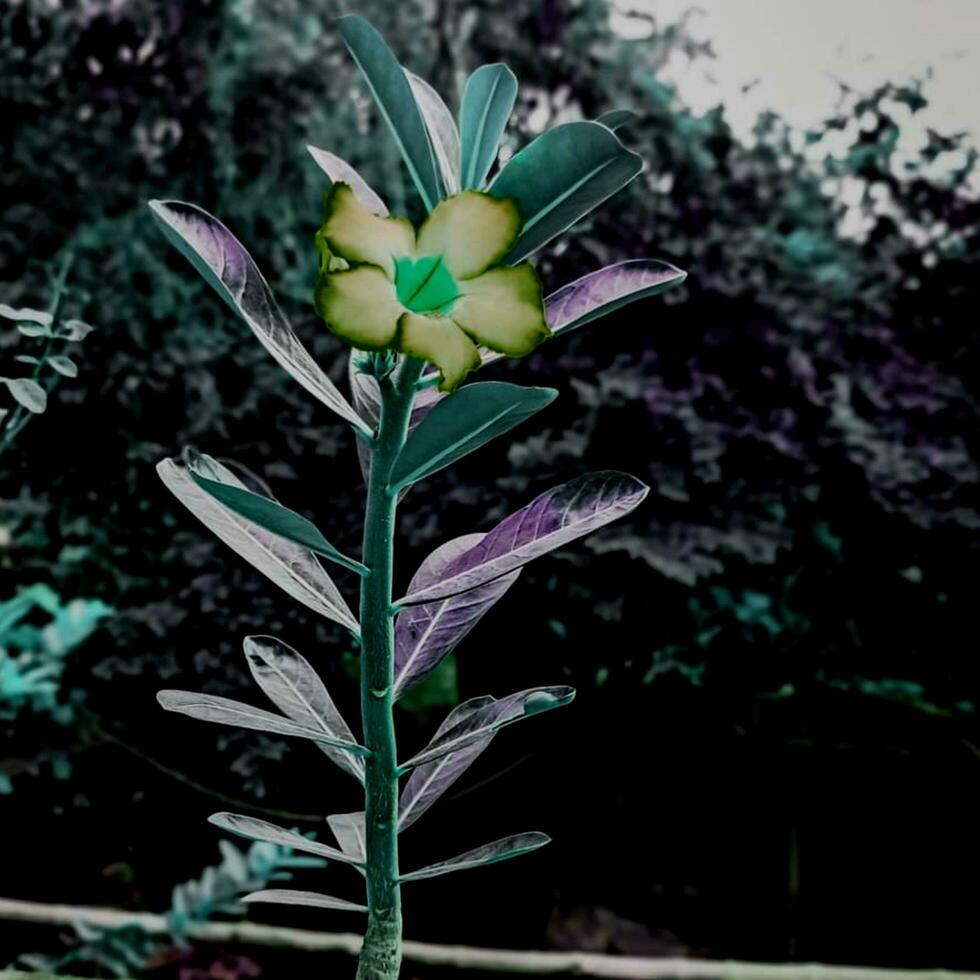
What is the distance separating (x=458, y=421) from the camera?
1.76ft

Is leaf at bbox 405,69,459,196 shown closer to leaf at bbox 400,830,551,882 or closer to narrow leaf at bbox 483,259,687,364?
narrow leaf at bbox 483,259,687,364

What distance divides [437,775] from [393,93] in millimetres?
425

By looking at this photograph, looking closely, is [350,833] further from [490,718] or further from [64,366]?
[64,366]

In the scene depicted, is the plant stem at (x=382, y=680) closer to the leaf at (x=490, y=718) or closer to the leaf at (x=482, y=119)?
the leaf at (x=490, y=718)

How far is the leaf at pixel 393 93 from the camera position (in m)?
0.57

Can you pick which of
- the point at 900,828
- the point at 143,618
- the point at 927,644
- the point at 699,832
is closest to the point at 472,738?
the point at 143,618

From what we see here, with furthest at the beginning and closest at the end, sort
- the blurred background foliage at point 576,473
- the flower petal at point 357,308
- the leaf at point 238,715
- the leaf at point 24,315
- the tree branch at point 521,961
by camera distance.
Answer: the blurred background foliage at point 576,473, the tree branch at point 521,961, the leaf at point 24,315, the leaf at point 238,715, the flower petal at point 357,308

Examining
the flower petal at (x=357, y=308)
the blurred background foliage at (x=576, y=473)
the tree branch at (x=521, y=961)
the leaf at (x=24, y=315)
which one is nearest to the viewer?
the flower petal at (x=357, y=308)

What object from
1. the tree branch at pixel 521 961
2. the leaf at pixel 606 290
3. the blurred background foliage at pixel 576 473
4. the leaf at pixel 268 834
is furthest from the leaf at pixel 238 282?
the blurred background foliage at pixel 576 473

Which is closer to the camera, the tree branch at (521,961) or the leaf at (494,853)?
the leaf at (494,853)

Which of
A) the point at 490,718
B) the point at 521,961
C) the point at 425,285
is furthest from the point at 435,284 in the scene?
the point at 521,961

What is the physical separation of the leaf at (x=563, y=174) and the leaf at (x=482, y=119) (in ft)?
0.19

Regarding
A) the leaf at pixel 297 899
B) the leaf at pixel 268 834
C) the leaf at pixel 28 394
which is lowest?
the leaf at pixel 297 899

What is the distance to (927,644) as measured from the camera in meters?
2.38
